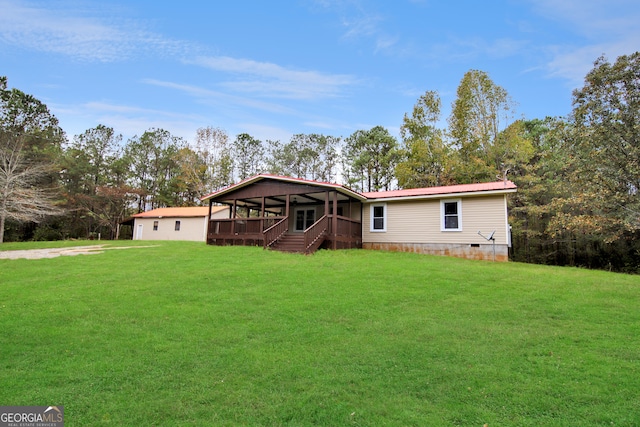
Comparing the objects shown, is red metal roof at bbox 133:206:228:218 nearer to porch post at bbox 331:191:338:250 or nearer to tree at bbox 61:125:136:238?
tree at bbox 61:125:136:238

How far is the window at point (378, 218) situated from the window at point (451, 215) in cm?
274

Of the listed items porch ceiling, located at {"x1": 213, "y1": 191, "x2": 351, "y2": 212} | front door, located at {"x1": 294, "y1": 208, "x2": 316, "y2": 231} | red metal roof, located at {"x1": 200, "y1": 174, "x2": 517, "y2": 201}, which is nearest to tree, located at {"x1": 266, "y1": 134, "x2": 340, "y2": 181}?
porch ceiling, located at {"x1": 213, "y1": 191, "x2": 351, "y2": 212}

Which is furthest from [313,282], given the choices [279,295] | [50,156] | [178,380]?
[50,156]

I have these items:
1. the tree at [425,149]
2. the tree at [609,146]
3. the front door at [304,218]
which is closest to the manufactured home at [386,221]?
the front door at [304,218]

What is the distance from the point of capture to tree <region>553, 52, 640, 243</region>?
15664 millimetres

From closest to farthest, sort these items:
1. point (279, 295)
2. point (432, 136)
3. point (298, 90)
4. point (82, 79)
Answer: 1. point (279, 295)
2. point (82, 79)
3. point (298, 90)
4. point (432, 136)

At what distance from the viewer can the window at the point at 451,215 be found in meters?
14.7

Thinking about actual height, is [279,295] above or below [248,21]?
below

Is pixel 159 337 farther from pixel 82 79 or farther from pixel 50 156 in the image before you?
pixel 50 156

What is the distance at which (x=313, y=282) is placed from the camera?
26.1 ft

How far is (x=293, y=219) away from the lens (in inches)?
779

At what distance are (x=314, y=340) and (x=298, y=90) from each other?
16.0 meters

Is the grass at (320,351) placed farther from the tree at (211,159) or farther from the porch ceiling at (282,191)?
the tree at (211,159)

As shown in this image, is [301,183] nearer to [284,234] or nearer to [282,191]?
[282,191]
